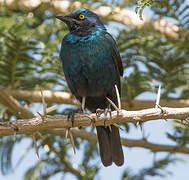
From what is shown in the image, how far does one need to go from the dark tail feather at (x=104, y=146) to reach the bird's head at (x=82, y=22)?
1.22 m

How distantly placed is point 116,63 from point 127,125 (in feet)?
2.89

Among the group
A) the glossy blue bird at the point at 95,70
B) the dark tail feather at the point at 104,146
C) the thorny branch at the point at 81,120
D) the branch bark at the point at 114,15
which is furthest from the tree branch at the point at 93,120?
the branch bark at the point at 114,15

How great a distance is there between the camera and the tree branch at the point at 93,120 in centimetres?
285

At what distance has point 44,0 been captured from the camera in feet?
16.7

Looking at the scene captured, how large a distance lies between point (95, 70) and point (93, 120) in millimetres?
1315

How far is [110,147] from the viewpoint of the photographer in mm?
4441

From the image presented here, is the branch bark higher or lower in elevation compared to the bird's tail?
higher

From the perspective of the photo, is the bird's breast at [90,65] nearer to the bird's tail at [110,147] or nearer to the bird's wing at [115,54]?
the bird's wing at [115,54]

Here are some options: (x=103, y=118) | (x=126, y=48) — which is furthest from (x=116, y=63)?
(x=103, y=118)

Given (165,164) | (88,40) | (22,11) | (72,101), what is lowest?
(165,164)

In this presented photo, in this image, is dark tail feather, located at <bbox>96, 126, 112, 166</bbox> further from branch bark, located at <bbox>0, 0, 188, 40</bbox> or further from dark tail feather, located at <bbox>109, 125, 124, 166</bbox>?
branch bark, located at <bbox>0, 0, 188, 40</bbox>

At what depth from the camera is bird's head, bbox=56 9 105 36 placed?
4.66 meters

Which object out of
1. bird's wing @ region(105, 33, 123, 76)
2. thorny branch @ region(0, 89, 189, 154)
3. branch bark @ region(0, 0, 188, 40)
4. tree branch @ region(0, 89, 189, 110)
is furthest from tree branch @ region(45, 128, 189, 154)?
branch bark @ region(0, 0, 188, 40)

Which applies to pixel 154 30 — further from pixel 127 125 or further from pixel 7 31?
pixel 7 31
